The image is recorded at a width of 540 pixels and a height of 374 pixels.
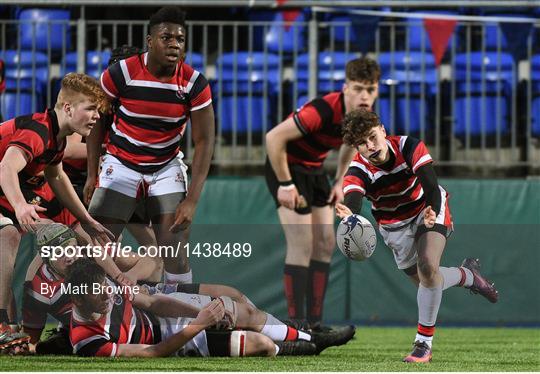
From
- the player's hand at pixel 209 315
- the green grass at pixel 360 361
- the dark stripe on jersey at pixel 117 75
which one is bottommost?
the green grass at pixel 360 361

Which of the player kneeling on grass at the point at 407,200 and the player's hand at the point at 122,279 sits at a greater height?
the player kneeling on grass at the point at 407,200

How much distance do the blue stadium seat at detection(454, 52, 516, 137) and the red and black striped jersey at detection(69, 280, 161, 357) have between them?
4.90m

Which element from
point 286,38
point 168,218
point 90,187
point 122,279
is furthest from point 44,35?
point 122,279

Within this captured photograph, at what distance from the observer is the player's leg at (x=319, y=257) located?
8.80 metres

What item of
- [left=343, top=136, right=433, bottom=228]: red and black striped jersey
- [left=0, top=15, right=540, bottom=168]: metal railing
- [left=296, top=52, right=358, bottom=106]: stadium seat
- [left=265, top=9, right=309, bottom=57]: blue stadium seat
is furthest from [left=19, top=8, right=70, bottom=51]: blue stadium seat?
[left=343, top=136, right=433, bottom=228]: red and black striped jersey

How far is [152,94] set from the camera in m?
7.11

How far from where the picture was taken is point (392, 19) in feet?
38.1

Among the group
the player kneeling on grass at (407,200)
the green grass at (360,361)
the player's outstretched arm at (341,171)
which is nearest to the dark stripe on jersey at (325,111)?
the player's outstretched arm at (341,171)

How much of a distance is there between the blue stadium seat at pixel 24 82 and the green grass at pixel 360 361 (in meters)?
3.81

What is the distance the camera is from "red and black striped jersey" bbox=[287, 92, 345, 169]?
855cm

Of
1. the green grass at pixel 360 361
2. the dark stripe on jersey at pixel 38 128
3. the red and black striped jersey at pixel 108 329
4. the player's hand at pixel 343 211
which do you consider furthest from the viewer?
the red and black striped jersey at pixel 108 329

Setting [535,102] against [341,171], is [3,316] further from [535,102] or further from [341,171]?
[535,102]

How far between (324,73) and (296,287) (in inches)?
118

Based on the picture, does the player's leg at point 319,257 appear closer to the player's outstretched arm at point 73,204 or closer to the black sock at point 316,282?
the black sock at point 316,282
